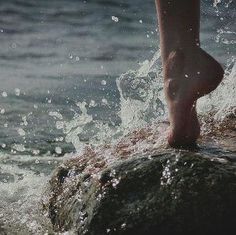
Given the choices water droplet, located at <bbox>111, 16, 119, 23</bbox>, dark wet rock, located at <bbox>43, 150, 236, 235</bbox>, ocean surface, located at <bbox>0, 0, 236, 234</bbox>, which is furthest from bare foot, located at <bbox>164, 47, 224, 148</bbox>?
water droplet, located at <bbox>111, 16, 119, 23</bbox>

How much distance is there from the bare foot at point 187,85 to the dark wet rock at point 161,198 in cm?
23

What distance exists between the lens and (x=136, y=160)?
2.96 meters

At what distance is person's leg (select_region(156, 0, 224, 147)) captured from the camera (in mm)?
3137

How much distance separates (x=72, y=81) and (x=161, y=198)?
5.14 meters

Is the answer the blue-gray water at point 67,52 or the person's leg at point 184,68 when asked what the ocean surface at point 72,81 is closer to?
the blue-gray water at point 67,52

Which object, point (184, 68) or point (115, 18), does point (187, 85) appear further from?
point (115, 18)

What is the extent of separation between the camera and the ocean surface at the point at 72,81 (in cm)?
479

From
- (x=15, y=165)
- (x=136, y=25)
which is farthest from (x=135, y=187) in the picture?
(x=136, y=25)

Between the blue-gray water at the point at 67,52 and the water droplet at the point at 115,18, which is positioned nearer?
the blue-gray water at the point at 67,52

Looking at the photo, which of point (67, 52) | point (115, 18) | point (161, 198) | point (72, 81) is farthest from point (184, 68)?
point (115, 18)

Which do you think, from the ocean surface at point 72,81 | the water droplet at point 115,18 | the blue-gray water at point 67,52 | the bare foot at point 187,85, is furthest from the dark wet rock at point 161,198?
the water droplet at point 115,18

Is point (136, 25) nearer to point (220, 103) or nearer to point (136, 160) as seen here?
point (220, 103)

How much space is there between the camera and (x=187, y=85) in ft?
10.3

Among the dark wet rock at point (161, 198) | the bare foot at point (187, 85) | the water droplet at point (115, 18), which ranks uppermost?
the water droplet at point (115, 18)
